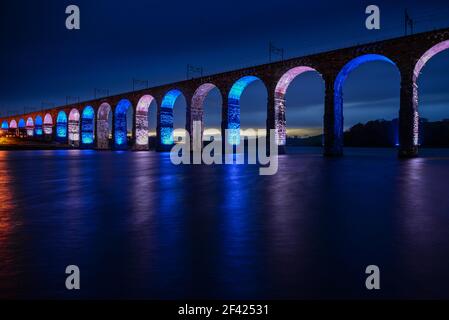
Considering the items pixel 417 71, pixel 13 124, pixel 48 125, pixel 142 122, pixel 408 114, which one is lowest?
pixel 408 114

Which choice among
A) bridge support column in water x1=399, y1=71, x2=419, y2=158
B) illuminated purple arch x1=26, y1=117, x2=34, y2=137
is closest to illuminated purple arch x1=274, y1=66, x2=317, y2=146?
bridge support column in water x1=399, y1=71, x2=419, y2=158

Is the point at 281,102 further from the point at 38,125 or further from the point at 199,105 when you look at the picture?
the point at 38,125

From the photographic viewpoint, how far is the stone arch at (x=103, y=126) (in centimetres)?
5216

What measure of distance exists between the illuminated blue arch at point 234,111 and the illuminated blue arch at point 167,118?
31.2 feet

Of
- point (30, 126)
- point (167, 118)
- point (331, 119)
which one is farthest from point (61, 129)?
point (331, 119)

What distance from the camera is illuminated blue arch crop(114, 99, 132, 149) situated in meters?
48.5

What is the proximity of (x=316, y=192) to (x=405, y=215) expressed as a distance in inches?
110

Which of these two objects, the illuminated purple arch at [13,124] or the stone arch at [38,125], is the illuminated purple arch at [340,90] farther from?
the illuminated purple arch at [13,124]

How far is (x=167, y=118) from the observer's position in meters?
41.7

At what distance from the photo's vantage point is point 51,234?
4.14 m

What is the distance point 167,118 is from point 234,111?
37.2 feet
